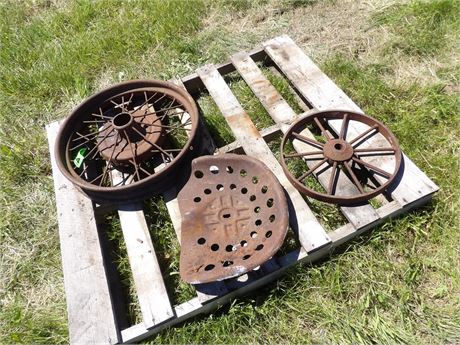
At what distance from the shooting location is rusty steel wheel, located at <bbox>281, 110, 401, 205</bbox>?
2.47 metres

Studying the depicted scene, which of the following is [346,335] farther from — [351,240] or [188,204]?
[188,204]

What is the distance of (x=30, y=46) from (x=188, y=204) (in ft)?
9.10

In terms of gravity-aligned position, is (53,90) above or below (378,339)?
above

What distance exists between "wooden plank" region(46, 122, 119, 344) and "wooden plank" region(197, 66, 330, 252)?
111 cm

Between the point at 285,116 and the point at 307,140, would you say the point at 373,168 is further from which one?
the point at 285,116

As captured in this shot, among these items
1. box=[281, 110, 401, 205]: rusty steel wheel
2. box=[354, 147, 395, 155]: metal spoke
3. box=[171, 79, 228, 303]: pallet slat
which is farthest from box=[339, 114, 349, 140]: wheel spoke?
box=[171, 79, 228, 303]: pallet slat

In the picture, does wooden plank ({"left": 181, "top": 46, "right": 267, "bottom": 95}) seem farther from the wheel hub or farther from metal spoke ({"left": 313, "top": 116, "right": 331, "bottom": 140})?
metal spoke ({"left": 313, "top": 116, "right": 331, "bottom": 140})

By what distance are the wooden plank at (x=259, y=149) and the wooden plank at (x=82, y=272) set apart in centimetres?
111

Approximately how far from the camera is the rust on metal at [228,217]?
2.18 m

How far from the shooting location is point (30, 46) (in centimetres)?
406

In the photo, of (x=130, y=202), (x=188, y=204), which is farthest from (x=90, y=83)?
(x=188, y=204)

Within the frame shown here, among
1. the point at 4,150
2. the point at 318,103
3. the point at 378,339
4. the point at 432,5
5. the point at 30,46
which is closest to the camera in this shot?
the point at 378,339

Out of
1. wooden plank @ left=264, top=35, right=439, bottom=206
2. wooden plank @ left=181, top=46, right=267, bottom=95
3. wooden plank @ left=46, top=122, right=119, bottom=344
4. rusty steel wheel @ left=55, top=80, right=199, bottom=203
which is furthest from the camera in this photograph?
wooden plank @ left=181, top=46, right=267, bottom=95

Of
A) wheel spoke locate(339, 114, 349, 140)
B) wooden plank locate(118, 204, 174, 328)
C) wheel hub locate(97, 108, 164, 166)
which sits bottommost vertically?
wooden plank locate(118, 204, 174, 328)
